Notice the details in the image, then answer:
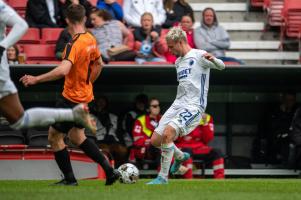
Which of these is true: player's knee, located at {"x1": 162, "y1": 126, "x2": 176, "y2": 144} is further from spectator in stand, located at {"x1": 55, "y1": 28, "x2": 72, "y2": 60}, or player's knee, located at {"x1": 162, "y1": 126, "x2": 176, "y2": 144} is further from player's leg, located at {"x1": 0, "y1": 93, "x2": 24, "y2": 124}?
spectator in stand, located at {"x1": 55, "y1": 28, "x2": 72, "y2": 60}

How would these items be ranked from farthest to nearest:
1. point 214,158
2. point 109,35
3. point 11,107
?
1. point 109,35
2. point 214,158
3. point 11,107

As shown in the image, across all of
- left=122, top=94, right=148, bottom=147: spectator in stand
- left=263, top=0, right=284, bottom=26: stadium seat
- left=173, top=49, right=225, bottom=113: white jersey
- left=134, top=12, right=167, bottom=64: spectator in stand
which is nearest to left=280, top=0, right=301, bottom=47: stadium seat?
left=263, top=0, right=284, bottom=26: stadium seat

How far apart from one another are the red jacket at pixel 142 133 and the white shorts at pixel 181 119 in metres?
4.06

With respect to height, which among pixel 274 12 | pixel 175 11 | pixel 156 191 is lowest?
pixel 156 191

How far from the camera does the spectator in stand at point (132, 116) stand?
16734 millimetres

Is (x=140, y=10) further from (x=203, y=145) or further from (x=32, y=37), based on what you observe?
(x=203, y=145)

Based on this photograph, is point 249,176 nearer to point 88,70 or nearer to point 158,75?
point 158,75

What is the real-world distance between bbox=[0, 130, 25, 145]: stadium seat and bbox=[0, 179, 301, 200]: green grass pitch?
3.82 meters

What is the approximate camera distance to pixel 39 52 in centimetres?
1642

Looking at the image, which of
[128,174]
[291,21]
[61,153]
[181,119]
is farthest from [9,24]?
[291,21]

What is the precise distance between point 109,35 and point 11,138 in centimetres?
225

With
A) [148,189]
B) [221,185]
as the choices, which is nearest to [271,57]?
[221,185]

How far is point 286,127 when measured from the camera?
17016 mm

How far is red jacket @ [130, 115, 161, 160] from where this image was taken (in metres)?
16.0
